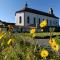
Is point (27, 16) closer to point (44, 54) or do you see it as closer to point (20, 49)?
point (20, 49)

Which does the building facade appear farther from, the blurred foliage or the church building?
the blurred foliage

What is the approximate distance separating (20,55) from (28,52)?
0.08m

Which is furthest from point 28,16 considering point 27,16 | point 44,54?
point 44,54

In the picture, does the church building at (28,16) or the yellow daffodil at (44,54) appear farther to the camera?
the church building at (28,16)

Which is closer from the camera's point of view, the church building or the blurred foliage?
the blurred foliage

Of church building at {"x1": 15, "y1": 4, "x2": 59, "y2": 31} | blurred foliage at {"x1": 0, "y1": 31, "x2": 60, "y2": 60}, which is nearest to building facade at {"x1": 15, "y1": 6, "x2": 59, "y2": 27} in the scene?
church building at {"x1": 15, "y1": 4, "x2": 59, "y2": 31}

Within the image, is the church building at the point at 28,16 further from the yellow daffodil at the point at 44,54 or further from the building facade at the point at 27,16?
the yellow daffodil at the point at 44,54

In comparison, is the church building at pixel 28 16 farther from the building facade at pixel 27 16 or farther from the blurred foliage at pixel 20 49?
the blurred foliage at pixel 20 49

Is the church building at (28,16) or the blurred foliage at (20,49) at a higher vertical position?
the church building at (28,16)

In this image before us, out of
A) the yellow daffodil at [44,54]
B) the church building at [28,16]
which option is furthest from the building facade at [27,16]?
the yellow daffodil at [44,54]

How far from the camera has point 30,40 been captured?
272 cm

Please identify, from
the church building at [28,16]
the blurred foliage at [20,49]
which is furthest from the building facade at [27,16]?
the blurred foliage at [20,49]

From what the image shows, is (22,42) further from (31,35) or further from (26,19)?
(26,19)

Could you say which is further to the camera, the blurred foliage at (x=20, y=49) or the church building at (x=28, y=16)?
the church building at (x=28, y=16)
